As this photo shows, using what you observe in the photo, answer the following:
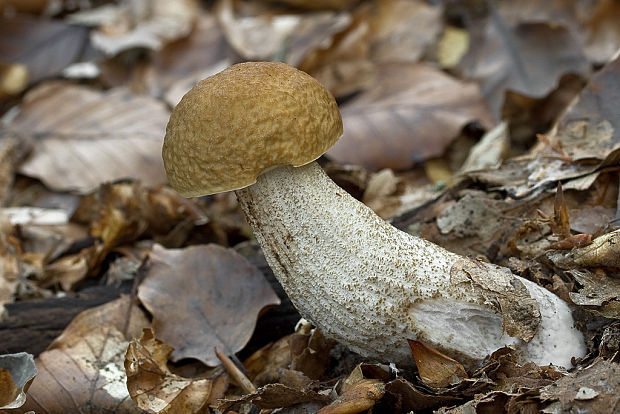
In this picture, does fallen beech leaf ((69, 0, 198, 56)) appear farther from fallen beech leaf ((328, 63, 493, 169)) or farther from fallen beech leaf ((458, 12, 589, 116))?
fallen beech leaf ((458, 12, 589, 116))

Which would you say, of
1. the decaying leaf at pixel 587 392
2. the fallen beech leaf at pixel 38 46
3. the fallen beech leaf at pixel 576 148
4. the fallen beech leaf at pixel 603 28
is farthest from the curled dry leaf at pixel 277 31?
the decaying leaf at pixel 587 392

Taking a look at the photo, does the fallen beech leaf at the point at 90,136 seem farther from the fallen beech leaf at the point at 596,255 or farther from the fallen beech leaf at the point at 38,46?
the fallen beech leaf at the point at 596,255

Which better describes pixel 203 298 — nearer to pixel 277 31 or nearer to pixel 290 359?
pixel 290 359

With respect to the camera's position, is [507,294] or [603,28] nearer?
[507,294]

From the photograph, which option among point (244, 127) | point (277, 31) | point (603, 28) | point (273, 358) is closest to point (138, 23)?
A: point (277, 31)

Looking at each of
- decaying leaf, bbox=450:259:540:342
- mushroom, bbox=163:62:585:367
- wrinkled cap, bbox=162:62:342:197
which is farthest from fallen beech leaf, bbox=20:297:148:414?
decaying leaf, bbox=450:259:540:342

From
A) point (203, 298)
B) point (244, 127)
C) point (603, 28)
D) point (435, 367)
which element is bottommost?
point (203, 298)
